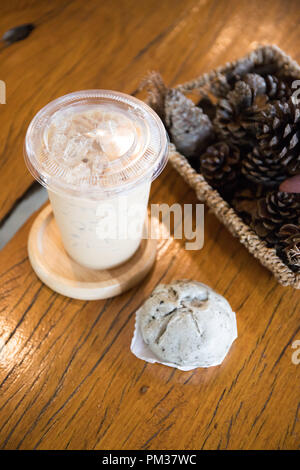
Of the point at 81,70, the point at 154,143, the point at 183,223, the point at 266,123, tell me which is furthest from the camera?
the point at 81,70

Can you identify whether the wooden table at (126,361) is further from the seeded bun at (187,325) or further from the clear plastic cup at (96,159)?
the clear plastic cup at (96,159)

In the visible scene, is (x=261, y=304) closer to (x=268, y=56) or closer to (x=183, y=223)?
(x=183, y=223)

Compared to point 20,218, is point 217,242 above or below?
below

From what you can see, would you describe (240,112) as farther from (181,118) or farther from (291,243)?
(291,243)

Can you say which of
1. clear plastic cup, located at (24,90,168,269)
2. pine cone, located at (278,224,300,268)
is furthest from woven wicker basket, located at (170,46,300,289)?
clear plastic cup, located at (24,90,168,269)

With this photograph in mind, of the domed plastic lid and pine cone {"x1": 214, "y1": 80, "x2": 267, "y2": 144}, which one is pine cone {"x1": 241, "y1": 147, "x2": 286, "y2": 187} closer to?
pine cone {"x1": 214, "y1": 80, "x2": 267, "y2": 144}

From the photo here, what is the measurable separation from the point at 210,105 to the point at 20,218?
0.41m

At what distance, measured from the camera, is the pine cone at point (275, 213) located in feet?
2.22

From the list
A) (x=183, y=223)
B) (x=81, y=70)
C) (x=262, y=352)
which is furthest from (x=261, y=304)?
(x=81, y=70)

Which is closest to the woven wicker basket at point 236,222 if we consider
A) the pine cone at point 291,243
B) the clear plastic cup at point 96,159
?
the pine cone at point 291,243

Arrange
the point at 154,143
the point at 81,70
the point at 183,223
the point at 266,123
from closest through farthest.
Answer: the point at 154,143 < the point at 266,123 < the point at 183,223 < the point at 81,70

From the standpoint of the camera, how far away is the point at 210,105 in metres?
0.86

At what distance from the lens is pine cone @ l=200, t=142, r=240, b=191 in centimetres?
74
